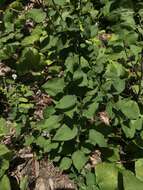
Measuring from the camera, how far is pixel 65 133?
310 cm

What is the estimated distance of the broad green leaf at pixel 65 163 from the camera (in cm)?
335

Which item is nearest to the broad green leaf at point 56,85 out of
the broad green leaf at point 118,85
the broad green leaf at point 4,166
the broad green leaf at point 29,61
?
the broad green leaf at point 118,85

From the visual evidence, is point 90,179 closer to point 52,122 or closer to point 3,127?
point 52,122

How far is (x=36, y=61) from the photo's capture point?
4.43 metres

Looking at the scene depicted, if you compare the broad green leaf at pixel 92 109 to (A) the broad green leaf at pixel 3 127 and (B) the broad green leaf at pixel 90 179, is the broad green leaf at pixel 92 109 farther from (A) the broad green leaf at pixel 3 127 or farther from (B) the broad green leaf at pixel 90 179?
(A) the broad green leaf at pixel 3 127

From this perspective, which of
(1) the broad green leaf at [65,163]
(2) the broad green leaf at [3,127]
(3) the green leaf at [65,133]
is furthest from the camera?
(2) the broad green leaf at [3,127]

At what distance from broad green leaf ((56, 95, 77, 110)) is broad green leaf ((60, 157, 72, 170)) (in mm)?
577

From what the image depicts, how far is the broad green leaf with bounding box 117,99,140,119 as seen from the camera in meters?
3.04

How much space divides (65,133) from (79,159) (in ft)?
0.83

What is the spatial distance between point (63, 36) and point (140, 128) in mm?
919

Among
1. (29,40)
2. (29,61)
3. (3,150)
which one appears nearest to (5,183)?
(3,150)

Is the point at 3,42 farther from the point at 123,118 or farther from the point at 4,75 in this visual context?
the point at 123,118

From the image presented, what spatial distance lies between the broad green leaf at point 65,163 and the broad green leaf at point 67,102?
22.7 inches

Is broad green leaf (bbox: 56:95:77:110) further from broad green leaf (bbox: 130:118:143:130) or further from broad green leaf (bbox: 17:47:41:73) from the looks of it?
broad green leaf (bbox: 17:47:41:73)
